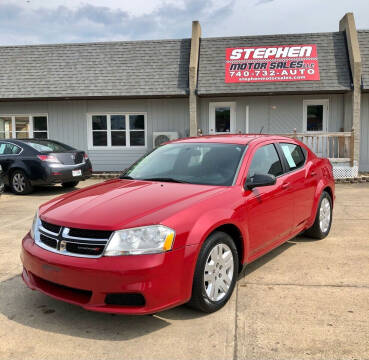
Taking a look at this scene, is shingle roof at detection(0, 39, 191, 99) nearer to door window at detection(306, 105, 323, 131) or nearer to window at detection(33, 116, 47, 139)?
window at detection(33, 116, 47, 139)

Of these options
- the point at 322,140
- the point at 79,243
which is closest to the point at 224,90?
the point at 322,140

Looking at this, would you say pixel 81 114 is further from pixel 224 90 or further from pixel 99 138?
pixel 224 90

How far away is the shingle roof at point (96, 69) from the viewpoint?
13.9m

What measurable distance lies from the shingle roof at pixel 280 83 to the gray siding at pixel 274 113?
0.98 m

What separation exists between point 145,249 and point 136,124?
12352 millimetres

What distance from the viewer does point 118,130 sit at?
Answer: 1499 cm

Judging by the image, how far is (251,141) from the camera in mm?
4430

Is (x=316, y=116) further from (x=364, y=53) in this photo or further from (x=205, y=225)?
(x=205, y=225)

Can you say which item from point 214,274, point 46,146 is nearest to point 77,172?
point 46,146

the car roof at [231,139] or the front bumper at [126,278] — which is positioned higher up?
the car roof at [231,139]

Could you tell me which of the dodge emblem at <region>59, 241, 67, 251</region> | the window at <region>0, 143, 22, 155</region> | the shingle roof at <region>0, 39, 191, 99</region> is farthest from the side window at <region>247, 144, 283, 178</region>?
the shingle roof at <region>0, 39, 191, 99</region>

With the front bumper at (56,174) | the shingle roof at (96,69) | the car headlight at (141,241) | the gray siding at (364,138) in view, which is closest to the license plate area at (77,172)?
the front bumper at (56,174)

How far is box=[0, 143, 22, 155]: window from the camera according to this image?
33.5ft

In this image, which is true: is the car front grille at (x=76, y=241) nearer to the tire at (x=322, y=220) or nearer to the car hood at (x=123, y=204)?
the car hood at (x=123, y=204)
